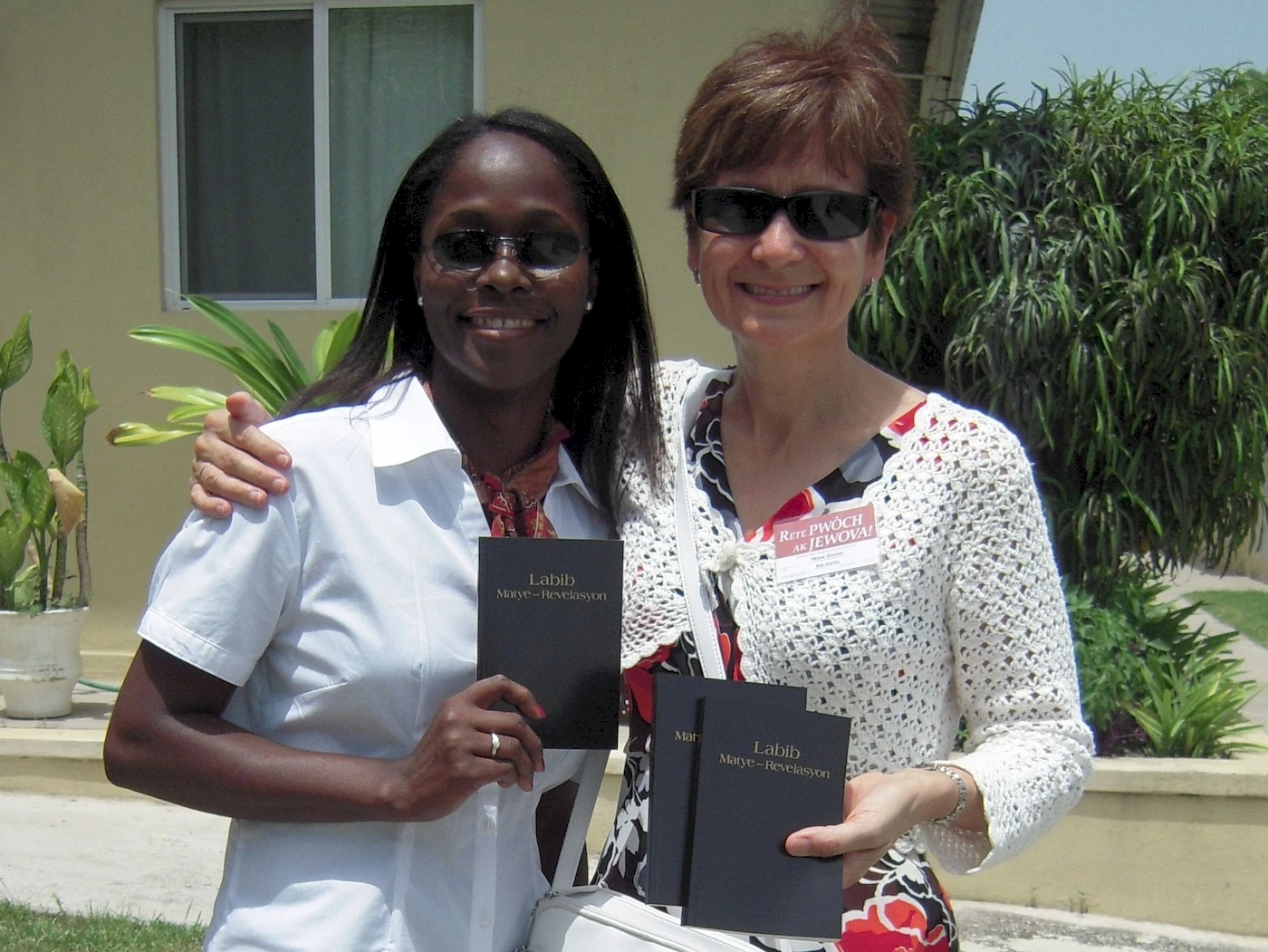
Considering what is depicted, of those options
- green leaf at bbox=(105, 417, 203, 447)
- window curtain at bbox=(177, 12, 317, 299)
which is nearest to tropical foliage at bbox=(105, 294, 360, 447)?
green leaf at bbox=(105, 417, 203, 447)

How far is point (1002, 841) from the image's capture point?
1776mm

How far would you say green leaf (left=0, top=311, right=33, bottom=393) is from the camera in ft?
18.6

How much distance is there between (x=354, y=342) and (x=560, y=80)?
173 inches

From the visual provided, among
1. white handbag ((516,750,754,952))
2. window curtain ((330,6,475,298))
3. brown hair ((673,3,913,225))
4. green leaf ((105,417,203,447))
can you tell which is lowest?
white handbag ((516,750,754,952))

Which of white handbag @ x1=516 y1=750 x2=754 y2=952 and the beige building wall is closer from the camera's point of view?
white handbag @ x1=516 y1=750 x2=754 y2=952

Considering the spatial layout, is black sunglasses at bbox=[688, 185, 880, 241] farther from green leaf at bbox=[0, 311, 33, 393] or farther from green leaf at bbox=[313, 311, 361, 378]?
green leaf at bbox=[0, 311, 33, 393]

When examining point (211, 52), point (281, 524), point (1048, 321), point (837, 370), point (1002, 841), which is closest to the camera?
point (281, 524)

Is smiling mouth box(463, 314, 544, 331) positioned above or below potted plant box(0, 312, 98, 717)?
above

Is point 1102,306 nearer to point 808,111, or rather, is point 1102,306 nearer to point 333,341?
point 333,341

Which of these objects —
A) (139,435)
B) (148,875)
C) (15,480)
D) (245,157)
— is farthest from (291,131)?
(148,875)

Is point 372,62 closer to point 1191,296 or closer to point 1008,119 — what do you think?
point 1008,119

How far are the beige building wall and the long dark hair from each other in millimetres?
4001

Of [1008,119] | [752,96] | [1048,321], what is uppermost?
[1008,119]

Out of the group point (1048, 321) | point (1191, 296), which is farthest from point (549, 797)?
point (1191, 296)
